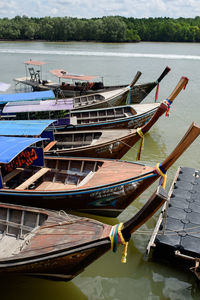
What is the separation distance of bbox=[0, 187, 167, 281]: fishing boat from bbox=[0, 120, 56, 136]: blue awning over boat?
4.59 m

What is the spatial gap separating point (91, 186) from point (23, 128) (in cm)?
494

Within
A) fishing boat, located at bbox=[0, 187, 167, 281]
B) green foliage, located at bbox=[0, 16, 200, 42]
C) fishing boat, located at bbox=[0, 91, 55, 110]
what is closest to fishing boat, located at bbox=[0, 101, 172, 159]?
fishing boat, located at bbox=[0, 91, 55, 110]

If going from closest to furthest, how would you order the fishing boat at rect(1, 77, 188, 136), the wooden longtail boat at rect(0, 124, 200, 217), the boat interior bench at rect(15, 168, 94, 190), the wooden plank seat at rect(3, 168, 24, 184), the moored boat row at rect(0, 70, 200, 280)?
the moored boat row at rect(0, 70, 200, 280)
the wooden longtail boat at rect(0, 124, 200, 217)
the wooden plank seat at rect(3, 168, 24, 184)
the boat interior bench at rect(15, 168, 94, 190)
the fishing boat at rect(1, 77, 188, 136)

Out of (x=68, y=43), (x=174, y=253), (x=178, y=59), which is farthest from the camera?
(x=68, y=43)

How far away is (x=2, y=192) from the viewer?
8.44 m

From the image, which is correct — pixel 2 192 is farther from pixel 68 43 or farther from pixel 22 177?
pixel 68 43

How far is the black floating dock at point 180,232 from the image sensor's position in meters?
6.87

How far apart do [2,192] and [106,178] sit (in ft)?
11.2

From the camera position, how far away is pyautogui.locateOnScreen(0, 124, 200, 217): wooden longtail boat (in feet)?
25.3

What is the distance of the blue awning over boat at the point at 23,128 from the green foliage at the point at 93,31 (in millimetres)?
64209

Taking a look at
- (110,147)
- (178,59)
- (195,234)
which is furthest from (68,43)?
(195,234)

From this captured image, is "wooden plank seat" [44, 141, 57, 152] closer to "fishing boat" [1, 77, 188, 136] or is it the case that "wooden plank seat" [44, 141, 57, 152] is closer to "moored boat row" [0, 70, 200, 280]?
"moored boat row" [0, 70, 200, 280]

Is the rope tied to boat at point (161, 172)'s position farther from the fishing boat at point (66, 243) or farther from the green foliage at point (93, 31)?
the green foliage at point (93, 31)

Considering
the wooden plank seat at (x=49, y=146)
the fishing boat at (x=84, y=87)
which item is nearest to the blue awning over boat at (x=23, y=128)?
the wooden plank seat at (x=49, y=146)
